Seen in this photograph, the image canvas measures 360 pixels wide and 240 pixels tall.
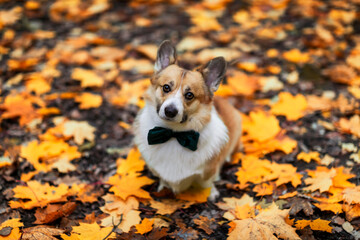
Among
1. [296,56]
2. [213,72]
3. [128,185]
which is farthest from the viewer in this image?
[296,56]

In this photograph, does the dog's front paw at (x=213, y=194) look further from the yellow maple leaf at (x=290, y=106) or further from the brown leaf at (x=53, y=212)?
the yellow maple leaf at (x=290, y=106)

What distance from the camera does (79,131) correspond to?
412 centimetres

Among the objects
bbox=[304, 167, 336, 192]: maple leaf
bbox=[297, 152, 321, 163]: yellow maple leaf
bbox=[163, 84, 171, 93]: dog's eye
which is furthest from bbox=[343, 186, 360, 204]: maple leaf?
bbox=[163, 84, 171, 93]: dog's eye

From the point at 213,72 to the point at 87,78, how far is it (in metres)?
2.52

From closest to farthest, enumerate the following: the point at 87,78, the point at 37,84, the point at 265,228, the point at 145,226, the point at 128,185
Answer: the point at 265,228 < the point at 145,226 < the point at 128,185 < the point at 37,84 < the point at 87,78

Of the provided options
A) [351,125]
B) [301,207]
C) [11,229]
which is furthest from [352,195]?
[11,229]

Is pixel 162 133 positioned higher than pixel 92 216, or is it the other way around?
pixel 162 133

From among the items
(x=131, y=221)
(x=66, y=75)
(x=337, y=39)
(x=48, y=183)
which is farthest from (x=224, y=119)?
(x=337, y=39)

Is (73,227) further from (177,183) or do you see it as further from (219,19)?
(219,19)

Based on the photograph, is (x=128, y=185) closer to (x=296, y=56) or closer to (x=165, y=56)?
(x=165, y=56)

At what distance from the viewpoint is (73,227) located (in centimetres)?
285

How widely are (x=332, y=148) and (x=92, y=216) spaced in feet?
9.35

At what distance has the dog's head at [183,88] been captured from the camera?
2.91 meters

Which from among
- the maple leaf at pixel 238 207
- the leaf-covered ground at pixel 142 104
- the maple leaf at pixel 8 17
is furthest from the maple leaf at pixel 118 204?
the maple leaf at pixel 8 17
